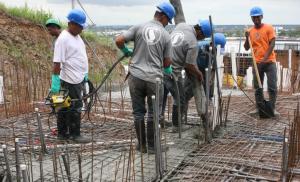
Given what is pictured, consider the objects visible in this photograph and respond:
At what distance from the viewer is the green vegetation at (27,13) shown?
11823 millimetres

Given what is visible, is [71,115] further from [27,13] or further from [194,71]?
[27,13]

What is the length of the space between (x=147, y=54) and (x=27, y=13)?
910 centimetres

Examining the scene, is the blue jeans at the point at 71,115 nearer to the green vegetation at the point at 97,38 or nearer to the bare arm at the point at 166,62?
the bare arm at the point at 166,62

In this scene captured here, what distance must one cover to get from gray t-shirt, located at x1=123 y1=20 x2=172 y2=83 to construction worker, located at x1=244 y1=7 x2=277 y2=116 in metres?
2.31

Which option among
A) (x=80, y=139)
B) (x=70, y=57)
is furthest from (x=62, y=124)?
(x=70, y=57)

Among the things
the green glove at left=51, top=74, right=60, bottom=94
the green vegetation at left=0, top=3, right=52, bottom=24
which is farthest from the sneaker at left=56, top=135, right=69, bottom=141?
the green vegetation at left=0, top=3, right=52, bottom=24

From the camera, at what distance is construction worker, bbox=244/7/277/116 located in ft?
19.2

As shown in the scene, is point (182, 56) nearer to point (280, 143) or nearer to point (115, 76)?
point (280, 143)

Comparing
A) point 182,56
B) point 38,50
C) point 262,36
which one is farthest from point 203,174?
point 38,50

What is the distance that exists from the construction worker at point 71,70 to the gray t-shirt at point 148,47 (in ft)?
2.36

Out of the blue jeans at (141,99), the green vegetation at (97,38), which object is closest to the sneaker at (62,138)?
the blue jeans at (141,99)

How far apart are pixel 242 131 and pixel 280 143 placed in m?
0.68

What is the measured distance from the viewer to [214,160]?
3936 mm

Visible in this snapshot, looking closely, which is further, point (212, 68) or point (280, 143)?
point (212, 68)
